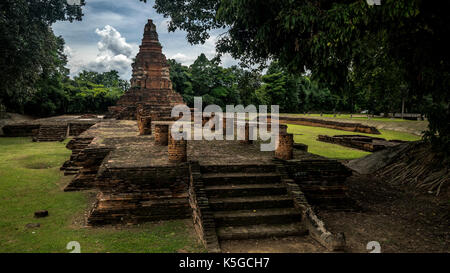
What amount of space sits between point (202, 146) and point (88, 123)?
1329cm

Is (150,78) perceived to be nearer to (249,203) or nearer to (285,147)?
(285,147)

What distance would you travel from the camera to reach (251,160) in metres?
6.61

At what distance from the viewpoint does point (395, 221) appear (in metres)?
5.64

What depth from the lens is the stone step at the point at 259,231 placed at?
4.73m

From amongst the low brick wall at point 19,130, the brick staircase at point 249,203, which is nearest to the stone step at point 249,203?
the brick staircase at point 249,203

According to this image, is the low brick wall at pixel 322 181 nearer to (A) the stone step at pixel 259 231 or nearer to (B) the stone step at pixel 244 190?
(B) the stone step at pixel 244 190

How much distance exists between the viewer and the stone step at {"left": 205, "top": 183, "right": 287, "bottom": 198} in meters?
5.50

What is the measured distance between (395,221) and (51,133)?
17844mm

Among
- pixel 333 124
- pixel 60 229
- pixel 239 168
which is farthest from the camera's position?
pixel 333 124

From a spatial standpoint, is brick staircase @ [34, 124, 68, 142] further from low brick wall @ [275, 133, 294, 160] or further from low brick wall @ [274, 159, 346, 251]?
low brick wall @ [274, 159, 346, 251]

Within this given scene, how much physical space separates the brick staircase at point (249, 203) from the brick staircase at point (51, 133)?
47.7 ft

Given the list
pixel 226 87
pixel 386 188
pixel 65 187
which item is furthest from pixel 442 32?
pixel 226 87

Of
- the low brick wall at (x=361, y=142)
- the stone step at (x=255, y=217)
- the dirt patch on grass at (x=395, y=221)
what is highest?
the low brick wall at (x=361, y=142)

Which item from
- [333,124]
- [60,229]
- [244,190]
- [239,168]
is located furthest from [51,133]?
[333,124]
